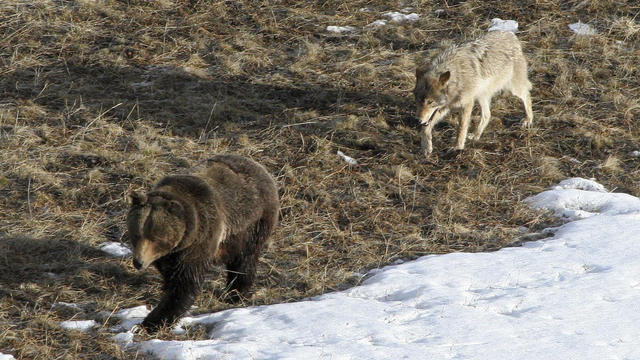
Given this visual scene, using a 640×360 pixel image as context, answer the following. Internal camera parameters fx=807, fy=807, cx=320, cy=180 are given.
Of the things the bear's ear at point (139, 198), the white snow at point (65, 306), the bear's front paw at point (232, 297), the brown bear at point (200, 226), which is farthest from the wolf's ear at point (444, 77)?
the white snow at point (65, 306)

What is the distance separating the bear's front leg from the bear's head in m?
0.30

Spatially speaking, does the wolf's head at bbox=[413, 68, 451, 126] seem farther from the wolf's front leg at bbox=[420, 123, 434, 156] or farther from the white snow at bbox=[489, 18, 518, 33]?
the white snow at bbox=[489, 18, 518, 33]

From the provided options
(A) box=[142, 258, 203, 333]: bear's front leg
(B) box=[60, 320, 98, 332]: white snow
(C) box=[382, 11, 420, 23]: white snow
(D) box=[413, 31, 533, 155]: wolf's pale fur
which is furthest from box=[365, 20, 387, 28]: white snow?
(B) box=[60, 320, 98, 332]: white snow

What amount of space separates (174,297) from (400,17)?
8.35 metres

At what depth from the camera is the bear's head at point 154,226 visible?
6180 mm

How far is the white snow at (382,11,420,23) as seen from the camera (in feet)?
44.2

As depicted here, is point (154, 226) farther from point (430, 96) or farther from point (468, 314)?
point (430, 96)

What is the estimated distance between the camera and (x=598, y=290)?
7250 millimetres

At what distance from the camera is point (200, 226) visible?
255 inches

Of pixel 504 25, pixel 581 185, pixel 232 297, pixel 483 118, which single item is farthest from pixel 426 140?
pixel 232 297

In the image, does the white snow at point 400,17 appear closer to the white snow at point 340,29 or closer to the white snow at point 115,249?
the white snow at point 340,29

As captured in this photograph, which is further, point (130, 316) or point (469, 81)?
point (469, 81)

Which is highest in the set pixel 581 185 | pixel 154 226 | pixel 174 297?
pixel 154 226

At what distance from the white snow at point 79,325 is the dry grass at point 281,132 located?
0.10 m
